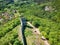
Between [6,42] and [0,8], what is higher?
[6,42]

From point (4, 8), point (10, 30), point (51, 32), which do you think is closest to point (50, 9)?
point (4, 8)

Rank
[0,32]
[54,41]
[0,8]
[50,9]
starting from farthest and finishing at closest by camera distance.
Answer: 1. [0,8]
2. [50,9]
3. [0,32]
4. [54,41]

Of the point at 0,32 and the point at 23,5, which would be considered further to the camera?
the point at 23,5

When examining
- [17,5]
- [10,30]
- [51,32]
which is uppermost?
[51,32]

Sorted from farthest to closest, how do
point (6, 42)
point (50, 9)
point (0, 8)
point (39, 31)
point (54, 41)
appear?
point (0, 8)
point (50, 9)
point (39, 31)
point (6, 42)
point (54, 41)

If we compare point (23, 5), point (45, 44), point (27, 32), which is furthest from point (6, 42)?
point (23, 5)

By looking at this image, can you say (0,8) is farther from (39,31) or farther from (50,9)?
(39,31)

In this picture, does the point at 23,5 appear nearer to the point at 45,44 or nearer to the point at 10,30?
the point at 10,30

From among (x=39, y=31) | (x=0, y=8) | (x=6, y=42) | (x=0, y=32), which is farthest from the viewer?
(x=0, y=8)

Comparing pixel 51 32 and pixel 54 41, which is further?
pixel 51 32

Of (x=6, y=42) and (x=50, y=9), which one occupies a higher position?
(x=6, y=42)
